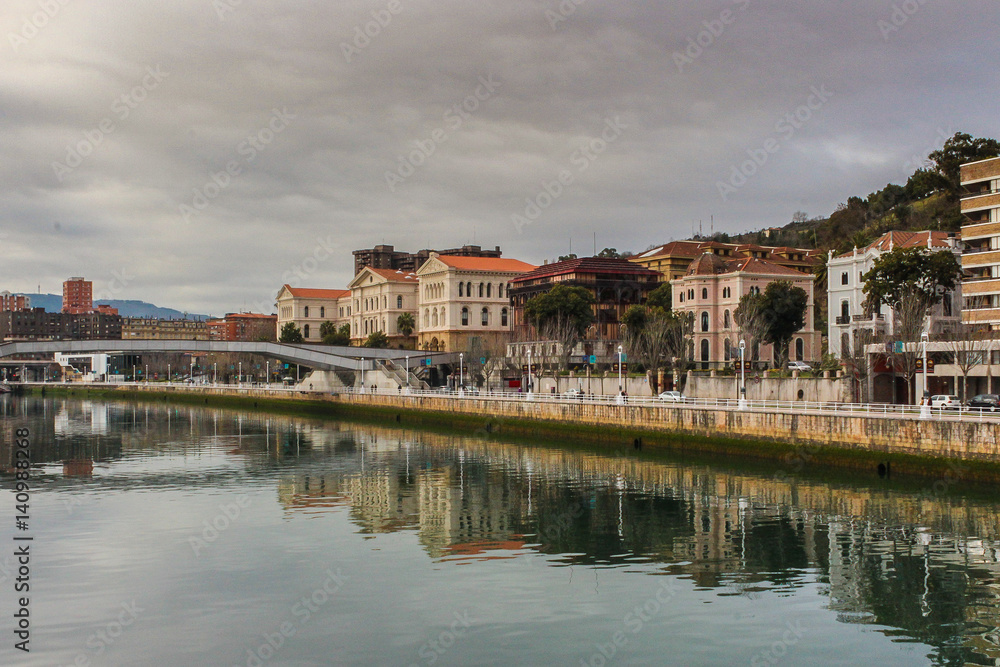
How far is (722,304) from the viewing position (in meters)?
97.7

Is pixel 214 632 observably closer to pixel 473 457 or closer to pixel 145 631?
pixel 145 631

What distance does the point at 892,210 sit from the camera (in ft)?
414

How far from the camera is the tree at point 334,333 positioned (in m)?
153

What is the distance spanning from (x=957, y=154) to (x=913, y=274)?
3919 cm

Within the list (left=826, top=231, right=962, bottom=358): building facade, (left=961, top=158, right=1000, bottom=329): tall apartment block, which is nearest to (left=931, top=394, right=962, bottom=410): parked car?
(left=961, top=158, right=1000, bottom=329): tall apartment block

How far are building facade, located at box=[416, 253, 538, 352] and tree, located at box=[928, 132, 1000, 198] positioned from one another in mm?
59321

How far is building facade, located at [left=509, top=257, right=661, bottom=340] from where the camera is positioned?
114 m

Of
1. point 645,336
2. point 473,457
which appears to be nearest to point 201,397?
point 645,336

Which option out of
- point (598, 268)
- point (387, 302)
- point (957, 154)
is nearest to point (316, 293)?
point (387, 302)

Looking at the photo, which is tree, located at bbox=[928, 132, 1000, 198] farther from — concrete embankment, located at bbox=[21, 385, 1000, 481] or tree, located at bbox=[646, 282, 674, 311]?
concrete embankment, located at bbox=[21, 385, 1000, 481]

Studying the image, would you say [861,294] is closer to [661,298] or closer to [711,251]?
[661,298]

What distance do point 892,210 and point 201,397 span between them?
313 feet

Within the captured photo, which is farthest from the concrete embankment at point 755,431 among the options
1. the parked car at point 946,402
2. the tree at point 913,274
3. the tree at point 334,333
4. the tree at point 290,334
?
the tree at point 290,334

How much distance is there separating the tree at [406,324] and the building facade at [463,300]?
2.39 metres
